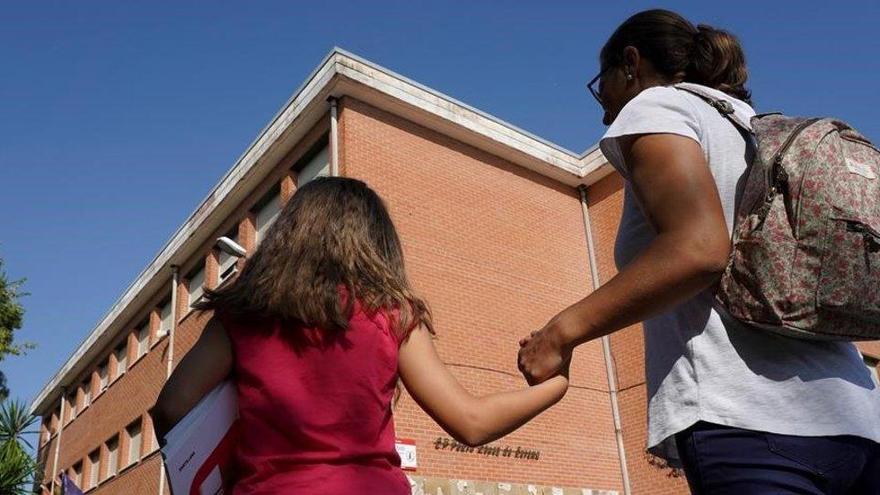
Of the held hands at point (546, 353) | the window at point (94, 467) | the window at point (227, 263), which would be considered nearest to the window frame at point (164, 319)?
the window at point (227, 263)

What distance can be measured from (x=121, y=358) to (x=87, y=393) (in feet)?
13.0

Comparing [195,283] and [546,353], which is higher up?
[195,283]

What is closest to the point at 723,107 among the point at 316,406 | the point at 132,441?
the point at 316,406

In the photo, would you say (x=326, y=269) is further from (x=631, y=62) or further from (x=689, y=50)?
(x=689, y=50)

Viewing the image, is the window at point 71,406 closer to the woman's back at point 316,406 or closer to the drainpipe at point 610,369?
the drainpipe at point 610,369

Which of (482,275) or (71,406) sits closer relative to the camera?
(482,275)

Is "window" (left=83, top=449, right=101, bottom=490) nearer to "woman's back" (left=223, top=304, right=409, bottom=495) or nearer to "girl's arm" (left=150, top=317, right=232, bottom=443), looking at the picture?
"girl's arm" (left=150, top=317, right=232, bottom=443)

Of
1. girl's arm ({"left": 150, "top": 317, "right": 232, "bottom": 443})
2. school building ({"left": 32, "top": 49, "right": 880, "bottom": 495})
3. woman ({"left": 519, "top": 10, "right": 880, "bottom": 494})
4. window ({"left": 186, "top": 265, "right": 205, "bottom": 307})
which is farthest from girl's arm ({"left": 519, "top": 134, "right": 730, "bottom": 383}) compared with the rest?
window ({"left": 186, "top": 265, "right": 205, "bottom": 307})

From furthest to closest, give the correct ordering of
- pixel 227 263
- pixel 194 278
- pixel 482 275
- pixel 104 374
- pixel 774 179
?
pixel 104 374
pixel 194 278
pixel 227 263
pixel 482 275
pixel 774 179

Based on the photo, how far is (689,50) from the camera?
6.63 feet

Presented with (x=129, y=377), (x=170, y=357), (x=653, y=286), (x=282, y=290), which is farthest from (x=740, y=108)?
(x=129, y=377)

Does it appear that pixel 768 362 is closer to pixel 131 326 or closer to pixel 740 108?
pixel 740 108

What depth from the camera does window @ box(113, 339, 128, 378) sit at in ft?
78.6

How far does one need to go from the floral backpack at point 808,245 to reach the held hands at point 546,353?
37cm
